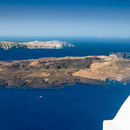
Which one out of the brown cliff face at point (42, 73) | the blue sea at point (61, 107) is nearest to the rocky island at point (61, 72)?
the brown cliff face at point (42, 73)

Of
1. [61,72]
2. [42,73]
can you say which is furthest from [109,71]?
[42,73]

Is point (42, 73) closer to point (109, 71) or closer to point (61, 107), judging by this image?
point (109, 71)

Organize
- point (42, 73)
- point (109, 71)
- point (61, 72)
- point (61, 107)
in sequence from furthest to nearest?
point (109, 71), point (61, 72), point (42, 73), point (61, 107)

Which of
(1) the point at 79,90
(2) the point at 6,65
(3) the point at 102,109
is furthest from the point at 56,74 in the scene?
(3) the point at 102,109

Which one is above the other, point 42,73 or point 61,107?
point 42,73

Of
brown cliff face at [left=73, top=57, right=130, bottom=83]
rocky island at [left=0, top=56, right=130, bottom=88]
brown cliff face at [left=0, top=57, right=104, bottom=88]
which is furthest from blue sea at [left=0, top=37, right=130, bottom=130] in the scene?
brown cliff face at [left=73, top=57, right=130, bottom=83]

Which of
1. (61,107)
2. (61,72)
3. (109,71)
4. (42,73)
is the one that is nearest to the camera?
(61,107)

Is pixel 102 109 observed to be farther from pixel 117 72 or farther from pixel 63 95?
pixel 117 72

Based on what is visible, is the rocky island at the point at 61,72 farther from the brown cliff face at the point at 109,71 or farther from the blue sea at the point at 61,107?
the blue sea at the point at 61,107

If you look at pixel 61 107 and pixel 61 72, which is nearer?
pixel 61 107
